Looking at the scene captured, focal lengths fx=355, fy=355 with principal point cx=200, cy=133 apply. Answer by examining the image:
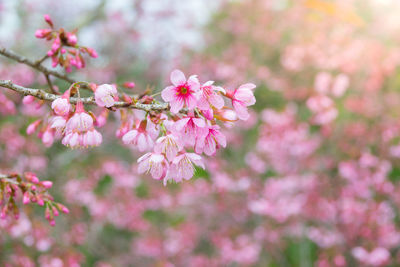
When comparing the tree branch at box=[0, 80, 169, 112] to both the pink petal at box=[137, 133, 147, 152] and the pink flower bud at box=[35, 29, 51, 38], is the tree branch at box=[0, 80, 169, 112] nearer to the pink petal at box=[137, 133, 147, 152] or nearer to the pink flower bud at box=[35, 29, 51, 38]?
the pink petal at box=[137, 133, 147, 152]

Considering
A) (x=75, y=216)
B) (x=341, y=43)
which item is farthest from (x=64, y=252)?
(x=341, y=43)

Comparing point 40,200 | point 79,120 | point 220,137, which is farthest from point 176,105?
point 40,200

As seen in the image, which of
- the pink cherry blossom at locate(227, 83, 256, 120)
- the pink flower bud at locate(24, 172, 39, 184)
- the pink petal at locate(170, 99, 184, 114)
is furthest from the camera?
the pink flower bud at locate(24, 172, 39, 184)

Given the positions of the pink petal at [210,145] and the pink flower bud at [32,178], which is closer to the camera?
the pink petal at [210,145]

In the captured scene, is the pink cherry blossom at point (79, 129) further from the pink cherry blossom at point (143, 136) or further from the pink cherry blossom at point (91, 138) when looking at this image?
the pink cherry blossom at point (143, 136)

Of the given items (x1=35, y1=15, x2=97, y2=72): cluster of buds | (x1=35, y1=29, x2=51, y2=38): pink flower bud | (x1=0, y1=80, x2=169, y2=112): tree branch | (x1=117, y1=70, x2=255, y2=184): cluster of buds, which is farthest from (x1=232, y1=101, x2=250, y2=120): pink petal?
(x1=35, y1=29, x2=51, y2=38): pink flower bud

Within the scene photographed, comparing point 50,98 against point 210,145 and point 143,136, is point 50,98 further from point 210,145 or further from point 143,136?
point 210,145

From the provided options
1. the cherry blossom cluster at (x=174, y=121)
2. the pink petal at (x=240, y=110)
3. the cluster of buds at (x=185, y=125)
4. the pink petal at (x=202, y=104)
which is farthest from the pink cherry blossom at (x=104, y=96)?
the pink petal at (x=240, y=110)
